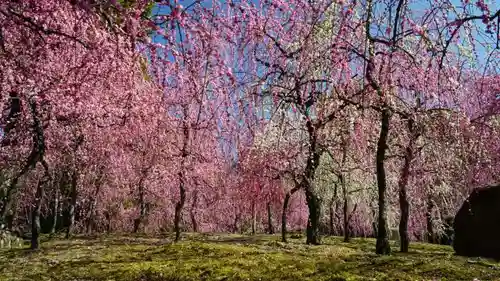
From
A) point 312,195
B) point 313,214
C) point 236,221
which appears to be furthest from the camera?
point 236,221

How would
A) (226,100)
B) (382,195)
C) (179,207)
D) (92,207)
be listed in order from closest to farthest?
(226,100) → (382,195) → (179,207) → (92,207)

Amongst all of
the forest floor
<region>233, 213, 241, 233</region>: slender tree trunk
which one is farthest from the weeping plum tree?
<region>233, 213, 241, 233</region>: slender tree trunk

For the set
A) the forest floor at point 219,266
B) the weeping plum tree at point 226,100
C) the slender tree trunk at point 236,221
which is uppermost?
the weeping plum tree at point 226,100

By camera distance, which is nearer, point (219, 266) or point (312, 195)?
point (219, 266)

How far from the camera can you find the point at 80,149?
14.3m

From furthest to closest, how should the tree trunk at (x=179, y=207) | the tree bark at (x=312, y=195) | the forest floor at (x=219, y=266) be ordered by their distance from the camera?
the tree trunk at (x=179, y=207)
the tree bark at (x=312, y=195)
the forest floor at (x=219, y=266)

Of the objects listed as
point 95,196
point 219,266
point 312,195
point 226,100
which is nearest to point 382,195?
point 312,195

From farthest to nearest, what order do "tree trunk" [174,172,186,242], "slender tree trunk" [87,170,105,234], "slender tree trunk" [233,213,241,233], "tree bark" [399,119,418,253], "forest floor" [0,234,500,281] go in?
1. "slender tree trunk" [233,213,241,233]
2. "slender tree trunk" [87,170,105,234]
3. "tree trunk" [174,172,186,242]
4. "tree bark" [399,119,418,253]
5. "forest floor" [0,234,500,281]

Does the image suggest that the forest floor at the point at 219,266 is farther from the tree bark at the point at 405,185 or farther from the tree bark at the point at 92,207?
the tree bark at the point at 92,207

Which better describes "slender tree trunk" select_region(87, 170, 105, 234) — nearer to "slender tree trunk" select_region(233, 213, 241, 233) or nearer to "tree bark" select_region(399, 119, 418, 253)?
"slender tree trunk" select_region(233, 213, 241, 233)

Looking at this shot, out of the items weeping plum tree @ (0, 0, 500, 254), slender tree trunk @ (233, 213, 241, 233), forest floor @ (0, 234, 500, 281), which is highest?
weeping plum tree @ (0, 0, 500, 254)

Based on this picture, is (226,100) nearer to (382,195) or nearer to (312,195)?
(382,195)

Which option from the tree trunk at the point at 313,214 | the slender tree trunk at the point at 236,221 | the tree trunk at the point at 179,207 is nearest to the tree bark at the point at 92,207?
the tree trunk at the point at 179,207

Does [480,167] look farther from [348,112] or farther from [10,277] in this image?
[10,277]
